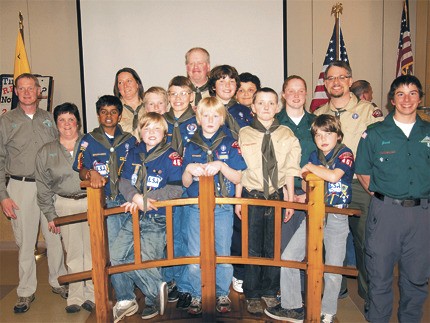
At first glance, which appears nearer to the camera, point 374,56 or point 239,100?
point 239,100

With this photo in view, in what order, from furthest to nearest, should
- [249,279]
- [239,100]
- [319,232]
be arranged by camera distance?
[239,100], [249,279], [319,232]

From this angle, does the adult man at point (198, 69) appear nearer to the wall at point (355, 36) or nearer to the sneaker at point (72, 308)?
the sneaker at point (72, 308)

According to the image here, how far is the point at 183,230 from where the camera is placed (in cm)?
347

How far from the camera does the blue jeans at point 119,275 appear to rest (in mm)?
3312

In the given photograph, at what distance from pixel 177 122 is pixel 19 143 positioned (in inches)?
58.6

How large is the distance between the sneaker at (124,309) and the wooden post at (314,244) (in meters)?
1.26

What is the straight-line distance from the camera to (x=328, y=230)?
3318mm

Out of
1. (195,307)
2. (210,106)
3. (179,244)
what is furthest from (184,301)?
(210,106)

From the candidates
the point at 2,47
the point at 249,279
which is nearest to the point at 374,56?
the point at 249,279

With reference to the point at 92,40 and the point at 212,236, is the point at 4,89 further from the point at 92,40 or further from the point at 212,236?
the point at 212,236

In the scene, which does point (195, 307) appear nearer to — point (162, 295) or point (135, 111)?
point (162, 295)

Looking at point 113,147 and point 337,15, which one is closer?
point 113,147

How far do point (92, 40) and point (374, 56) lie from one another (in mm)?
3921

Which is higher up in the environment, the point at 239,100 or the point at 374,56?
the point at 374,56
